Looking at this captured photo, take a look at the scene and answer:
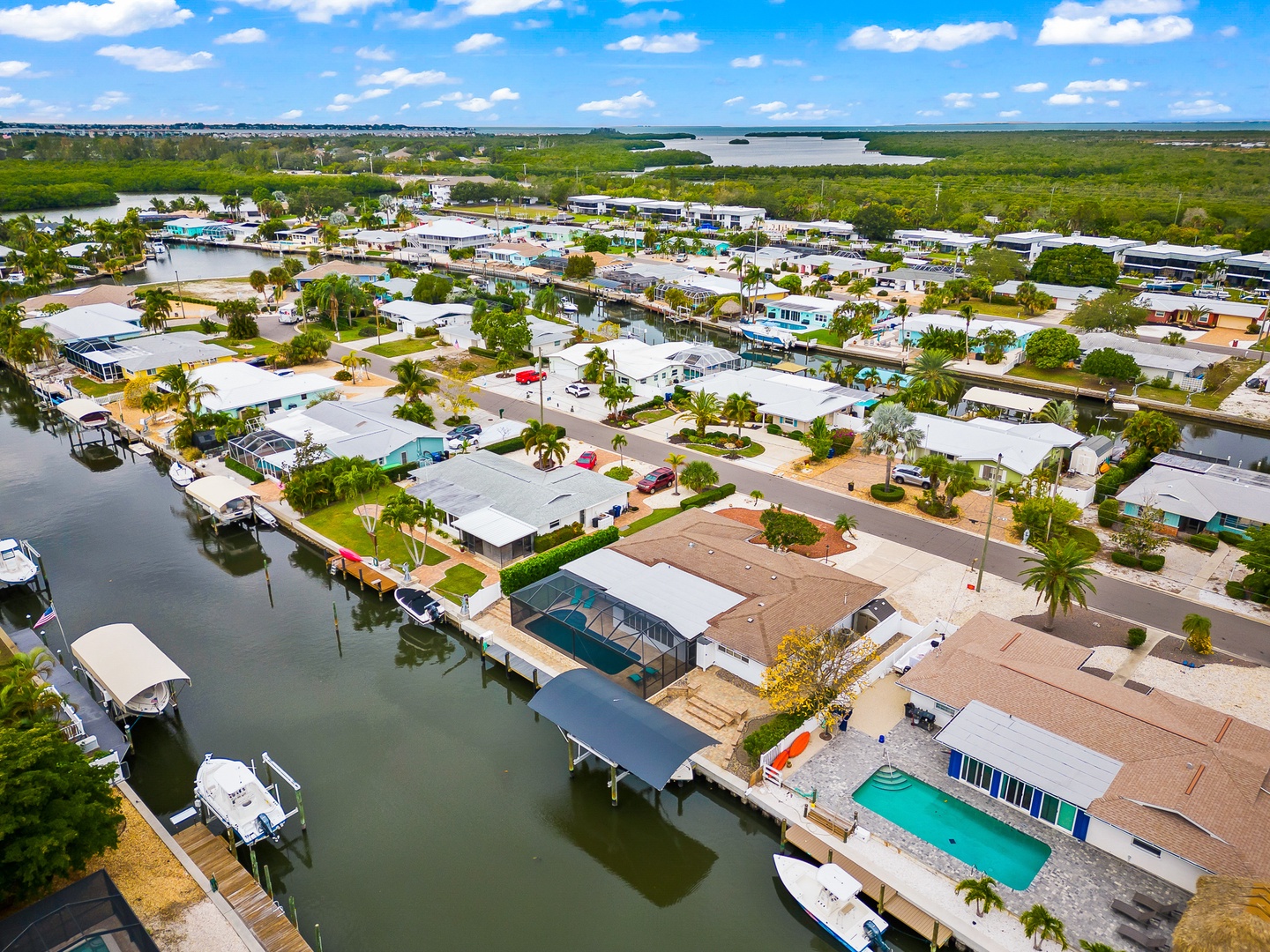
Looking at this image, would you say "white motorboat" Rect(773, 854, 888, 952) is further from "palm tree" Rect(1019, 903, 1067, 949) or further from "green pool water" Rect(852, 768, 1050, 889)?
"palm tree" Rect(1019, 903, 1067, 949)

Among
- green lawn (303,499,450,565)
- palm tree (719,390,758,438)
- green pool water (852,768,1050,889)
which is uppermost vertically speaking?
palm tree (719,390,758,438)

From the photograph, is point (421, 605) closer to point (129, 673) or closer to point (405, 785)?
point (405, 785)

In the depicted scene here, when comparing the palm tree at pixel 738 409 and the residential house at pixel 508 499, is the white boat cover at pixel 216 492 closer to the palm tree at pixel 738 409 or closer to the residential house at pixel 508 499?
the residential house at pixel 508 499

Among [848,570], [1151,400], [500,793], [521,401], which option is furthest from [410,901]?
[1151,400]

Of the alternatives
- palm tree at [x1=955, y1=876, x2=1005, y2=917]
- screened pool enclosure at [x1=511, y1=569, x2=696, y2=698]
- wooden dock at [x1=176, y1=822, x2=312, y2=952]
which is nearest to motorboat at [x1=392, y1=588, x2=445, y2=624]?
screened pool enclosure at [x1=511, y1=569, x2=696, y2=698]

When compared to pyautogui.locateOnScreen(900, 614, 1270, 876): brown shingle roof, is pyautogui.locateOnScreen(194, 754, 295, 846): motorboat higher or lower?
lower

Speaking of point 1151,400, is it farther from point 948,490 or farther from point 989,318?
point 948,490
